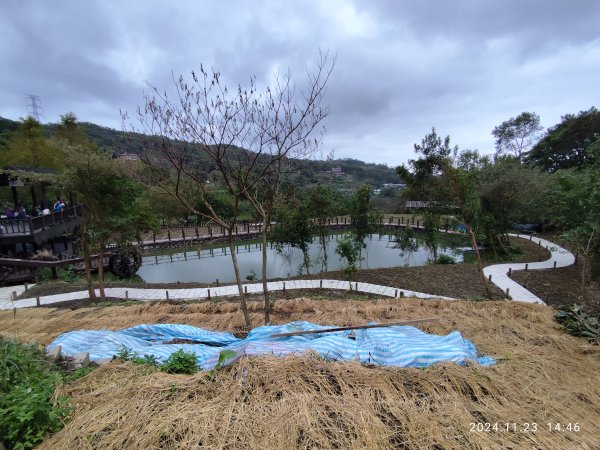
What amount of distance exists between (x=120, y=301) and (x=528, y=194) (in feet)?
54.4

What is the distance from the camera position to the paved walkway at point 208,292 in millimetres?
8266

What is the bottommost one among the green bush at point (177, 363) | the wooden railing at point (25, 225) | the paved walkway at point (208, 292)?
the paved walkway at point (208, 292)

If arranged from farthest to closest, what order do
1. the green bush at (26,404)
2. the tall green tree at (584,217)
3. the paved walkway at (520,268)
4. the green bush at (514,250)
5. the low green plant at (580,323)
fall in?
the green bush at (514,250)
the paved walkway at (520,268)
the tall green tree at (584,217)
the low green plant at (580,323)
the green bush at (26,404)

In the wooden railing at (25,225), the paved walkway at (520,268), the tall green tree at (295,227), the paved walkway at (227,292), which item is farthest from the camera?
the tall green tree at (295,227)

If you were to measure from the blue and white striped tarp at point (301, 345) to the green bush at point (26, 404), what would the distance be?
2.29 ft

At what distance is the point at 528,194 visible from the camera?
1316 centimetres

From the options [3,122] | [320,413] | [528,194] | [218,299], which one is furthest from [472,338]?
[3,122]

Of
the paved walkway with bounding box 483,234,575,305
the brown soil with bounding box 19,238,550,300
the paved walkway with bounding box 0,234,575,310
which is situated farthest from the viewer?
the brown soil with bounding box 19,238,550,300

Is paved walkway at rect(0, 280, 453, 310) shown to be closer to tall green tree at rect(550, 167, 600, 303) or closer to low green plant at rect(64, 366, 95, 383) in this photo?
tall green tree at rect(550, 167, 600, 303)

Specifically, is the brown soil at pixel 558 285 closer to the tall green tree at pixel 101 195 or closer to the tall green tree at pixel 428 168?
the tall green tree at pixel 428 168

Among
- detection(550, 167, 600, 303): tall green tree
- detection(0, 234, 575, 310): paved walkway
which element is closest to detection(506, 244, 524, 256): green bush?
detection(0, 234, 575, 310): paved walkway

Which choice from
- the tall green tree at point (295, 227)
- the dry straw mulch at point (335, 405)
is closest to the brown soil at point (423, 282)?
the tall green tree at point (295, 227)

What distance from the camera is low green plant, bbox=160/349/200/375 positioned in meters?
2.51

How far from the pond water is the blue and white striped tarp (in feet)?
28.4
